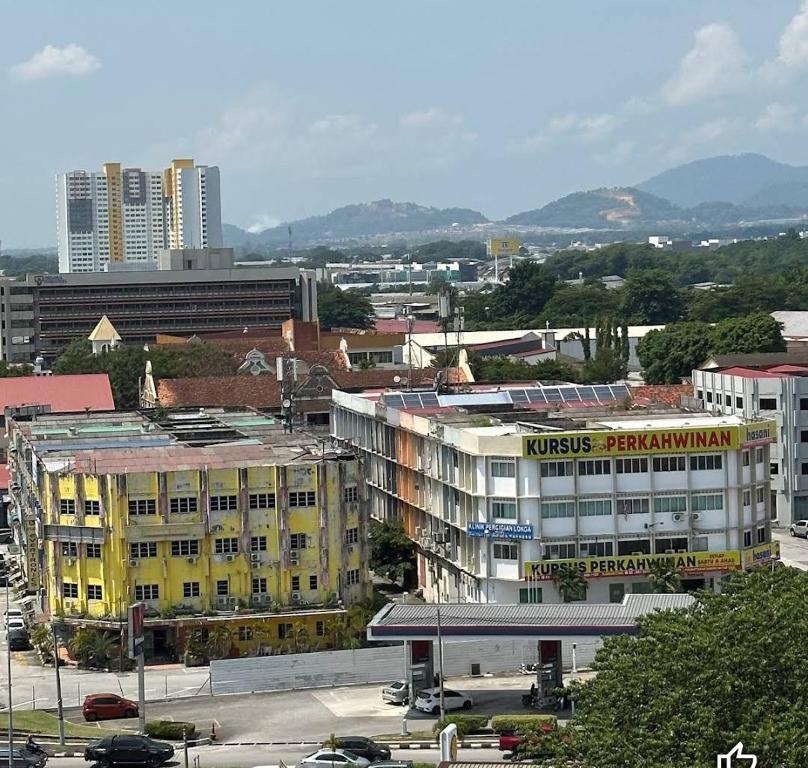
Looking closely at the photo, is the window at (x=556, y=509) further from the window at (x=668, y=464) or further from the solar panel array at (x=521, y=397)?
the solar panel array at (x=521, y=397)

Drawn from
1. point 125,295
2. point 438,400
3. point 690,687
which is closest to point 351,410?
point 438,400

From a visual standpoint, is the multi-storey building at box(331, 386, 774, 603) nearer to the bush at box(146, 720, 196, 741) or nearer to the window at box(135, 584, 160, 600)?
the window at box(135, 584, 160, 600)

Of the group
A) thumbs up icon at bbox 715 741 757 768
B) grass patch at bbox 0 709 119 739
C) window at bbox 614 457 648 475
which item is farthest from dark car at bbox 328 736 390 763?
window at bbox 614 457 648 475

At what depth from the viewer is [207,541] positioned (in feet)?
212

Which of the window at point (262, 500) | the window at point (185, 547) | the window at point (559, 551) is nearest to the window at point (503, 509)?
the window at point (559, 551)

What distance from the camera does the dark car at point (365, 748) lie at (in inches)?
1939

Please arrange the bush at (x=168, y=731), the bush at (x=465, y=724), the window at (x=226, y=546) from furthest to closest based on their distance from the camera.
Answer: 1. the window at (x=226, y=546)
2. the bush at (x=168, y=731)
3. the bush at (x=465, y=724)

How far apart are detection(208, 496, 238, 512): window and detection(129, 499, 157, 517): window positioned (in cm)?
186

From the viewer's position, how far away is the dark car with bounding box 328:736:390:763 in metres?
49.2

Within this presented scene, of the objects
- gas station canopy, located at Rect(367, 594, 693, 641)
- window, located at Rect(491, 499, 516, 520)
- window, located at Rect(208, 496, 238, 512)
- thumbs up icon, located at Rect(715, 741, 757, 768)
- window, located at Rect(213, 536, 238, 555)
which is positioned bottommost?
gas station canopy, located at Rect(367, 594, 693, 641)

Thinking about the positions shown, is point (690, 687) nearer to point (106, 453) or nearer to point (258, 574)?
point (258, 574)

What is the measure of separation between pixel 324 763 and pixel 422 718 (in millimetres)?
7086

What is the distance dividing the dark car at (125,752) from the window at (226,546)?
14981 millimetres

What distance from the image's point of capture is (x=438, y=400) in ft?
273
